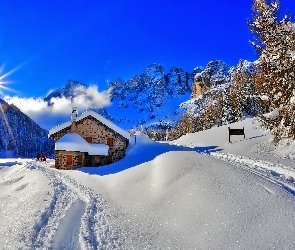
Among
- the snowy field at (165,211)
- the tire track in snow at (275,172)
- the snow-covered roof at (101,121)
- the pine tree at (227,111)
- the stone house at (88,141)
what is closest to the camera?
the snowy field at (165,211)

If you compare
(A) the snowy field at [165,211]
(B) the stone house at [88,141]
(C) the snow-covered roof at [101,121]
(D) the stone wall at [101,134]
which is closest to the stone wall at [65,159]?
(B) the stone house at [88,141]

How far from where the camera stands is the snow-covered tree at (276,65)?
2309 centimetres

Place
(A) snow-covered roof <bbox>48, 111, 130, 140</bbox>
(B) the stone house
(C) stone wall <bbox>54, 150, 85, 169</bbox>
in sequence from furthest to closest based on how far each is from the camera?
(A) snow-covered roof <bbox>48, 111, 130, 140</bbox> < (C) stone wall <bbox>54, 150, 85, 169</bbox> < (B) the stone house

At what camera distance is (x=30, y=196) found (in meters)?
16.3

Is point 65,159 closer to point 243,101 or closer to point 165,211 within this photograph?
point 165,211

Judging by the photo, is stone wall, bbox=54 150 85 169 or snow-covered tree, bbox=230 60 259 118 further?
snow-covered tree, bbox=230 60 259 118

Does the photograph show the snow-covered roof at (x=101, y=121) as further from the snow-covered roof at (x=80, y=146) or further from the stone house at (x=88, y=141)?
the snow-covered roof at (x=80, y=146)

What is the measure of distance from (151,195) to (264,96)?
1493 cm

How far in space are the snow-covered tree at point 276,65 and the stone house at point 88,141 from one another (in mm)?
15717

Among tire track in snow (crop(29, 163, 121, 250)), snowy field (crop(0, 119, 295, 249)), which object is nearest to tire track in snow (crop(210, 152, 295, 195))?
snowy field (crop(0, 119, 295, 249))

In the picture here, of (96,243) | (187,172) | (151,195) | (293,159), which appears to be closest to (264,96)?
(293,159)

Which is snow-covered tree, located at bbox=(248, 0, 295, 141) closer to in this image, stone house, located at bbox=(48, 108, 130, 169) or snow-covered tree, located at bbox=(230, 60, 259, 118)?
stone house, located at bbox=(48, 108, 130, 169)

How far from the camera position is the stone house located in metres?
33.3

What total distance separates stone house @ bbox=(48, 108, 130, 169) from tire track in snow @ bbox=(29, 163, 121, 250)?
676 inches
